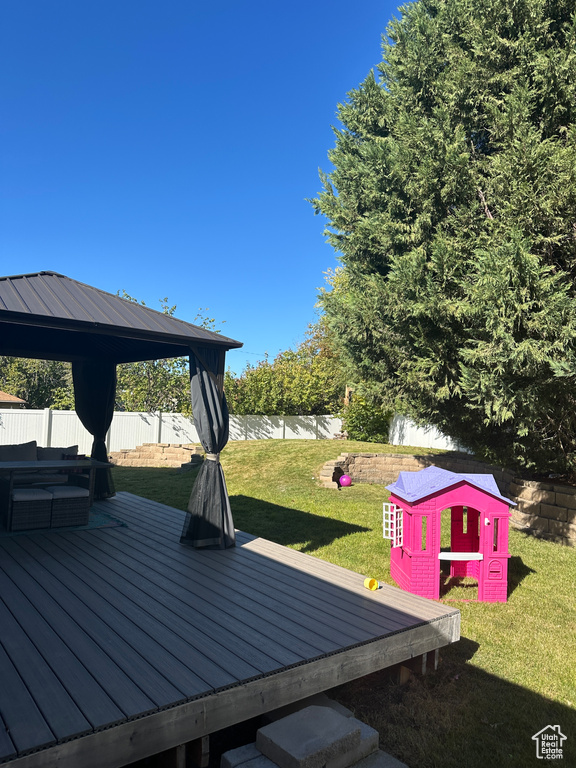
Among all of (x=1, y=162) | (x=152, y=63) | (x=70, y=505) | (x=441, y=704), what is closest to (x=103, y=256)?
(x=1, y=162)

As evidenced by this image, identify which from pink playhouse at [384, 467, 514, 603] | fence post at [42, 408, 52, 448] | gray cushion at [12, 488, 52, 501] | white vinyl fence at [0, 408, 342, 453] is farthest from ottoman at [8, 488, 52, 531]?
fence post at [42, 408, 52, 448]

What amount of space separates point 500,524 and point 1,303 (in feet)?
17.9

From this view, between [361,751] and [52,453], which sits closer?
[361,751]

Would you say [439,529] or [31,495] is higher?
[31,495]

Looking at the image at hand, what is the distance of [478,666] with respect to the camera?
12.8 ft

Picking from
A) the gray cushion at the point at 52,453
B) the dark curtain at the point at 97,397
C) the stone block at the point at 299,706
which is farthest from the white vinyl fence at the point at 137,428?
the stone block at the point at 299,706

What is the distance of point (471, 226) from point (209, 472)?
6.37m

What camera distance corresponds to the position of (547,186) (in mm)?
7090

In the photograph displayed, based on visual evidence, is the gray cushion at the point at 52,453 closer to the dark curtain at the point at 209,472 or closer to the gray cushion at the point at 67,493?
the gray cushion at the point at 67,493

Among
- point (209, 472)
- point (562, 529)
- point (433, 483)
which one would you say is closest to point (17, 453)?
point (209, 472)

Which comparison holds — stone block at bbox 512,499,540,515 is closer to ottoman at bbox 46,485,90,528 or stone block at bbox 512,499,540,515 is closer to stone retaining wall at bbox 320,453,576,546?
stone retaining wall at bbox 320,453,576,546

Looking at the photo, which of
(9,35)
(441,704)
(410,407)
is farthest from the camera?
(9,35)

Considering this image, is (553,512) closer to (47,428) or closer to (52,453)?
(52,453)

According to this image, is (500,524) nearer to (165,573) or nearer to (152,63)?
(165,573)
